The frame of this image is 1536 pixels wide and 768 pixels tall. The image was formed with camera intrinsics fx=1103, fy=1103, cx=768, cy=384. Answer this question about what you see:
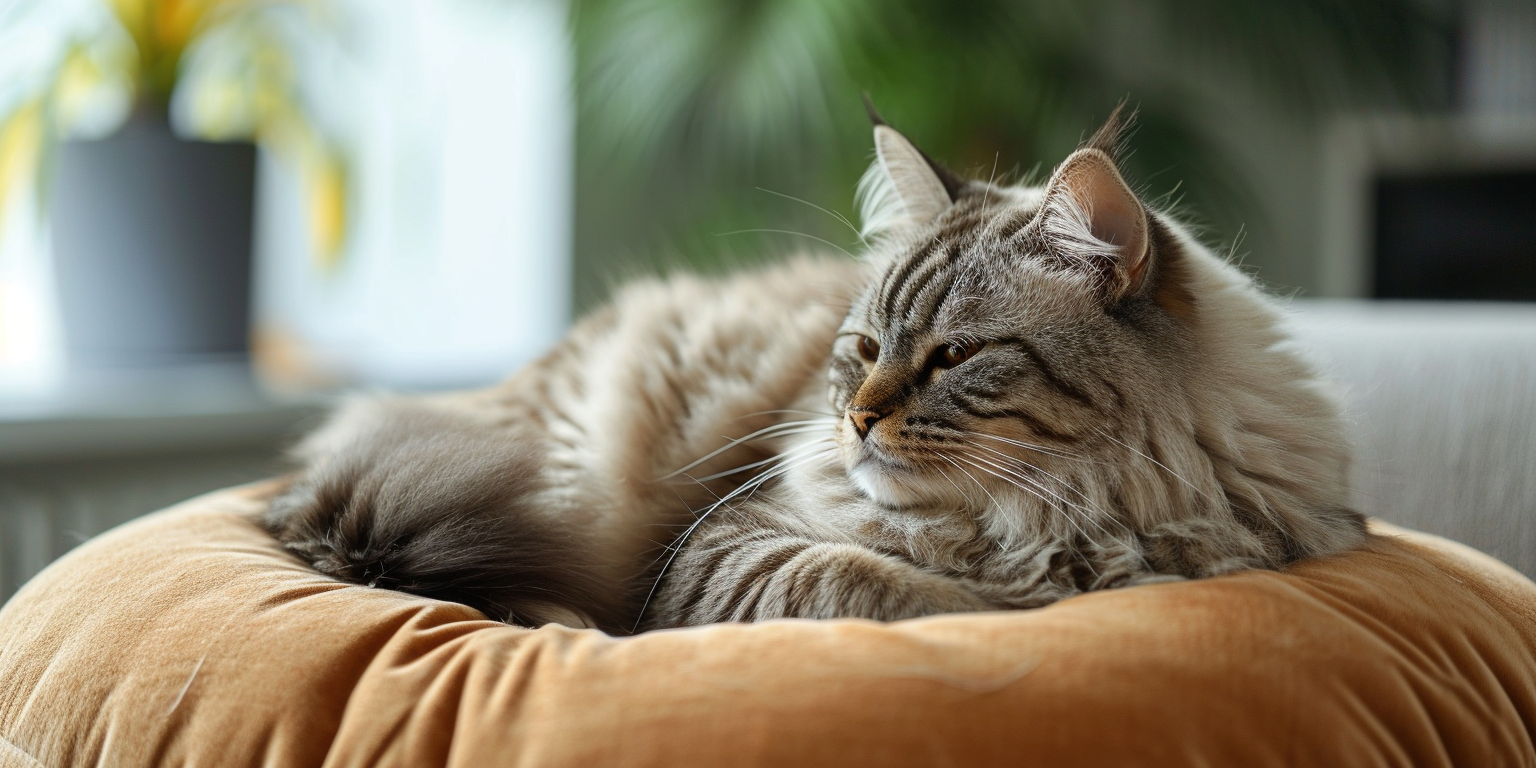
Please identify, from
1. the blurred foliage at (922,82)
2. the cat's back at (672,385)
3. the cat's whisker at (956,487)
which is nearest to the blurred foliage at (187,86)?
the blurred foliage at (922,82)

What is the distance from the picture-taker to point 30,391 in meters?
2.12

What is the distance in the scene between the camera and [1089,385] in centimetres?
101

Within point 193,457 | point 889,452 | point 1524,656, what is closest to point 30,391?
point 193,457

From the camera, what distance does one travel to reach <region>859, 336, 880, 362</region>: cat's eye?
1198mm

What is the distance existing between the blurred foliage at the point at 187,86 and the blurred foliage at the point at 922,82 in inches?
24.7

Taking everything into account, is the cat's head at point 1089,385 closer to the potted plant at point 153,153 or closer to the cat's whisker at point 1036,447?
the cat's whisker at point 1036,447

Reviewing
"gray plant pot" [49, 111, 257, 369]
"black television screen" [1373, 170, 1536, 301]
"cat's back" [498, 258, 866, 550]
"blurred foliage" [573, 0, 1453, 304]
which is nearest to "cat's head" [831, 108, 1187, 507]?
"cat's back" [498, 258, 866, 550]

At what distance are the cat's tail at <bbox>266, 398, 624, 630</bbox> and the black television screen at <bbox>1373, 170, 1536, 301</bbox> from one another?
3.28 meters

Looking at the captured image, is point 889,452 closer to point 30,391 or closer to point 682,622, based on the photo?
point 682,622

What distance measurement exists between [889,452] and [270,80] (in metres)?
1.87

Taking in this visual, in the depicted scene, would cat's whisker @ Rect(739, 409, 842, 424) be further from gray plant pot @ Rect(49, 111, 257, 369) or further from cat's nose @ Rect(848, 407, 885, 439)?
gray plant pot @ Rect(49, 111, 257, 369)

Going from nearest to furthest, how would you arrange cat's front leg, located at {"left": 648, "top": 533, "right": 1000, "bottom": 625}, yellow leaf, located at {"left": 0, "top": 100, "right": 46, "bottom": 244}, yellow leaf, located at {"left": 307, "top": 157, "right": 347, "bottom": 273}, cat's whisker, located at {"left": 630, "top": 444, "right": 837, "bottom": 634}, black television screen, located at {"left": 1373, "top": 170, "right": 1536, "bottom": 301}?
cat's front leg, located at {"left": 648, "top": 533, "right": 1000, "bottom": 625}
cat's whisker, located at {"left": 630, "top": 444, "right": 837, "bottom": 634}
yellow leaf, located at {"left": 0, "top": 100, "right": 46, "bottom": 244}
yellow leaf, located at {"left": 307, "top": 157, "right": 347, "bottom": 273}
black television screen, located at {"left": 1373, "top": 170, "right": 1536, "bottom": 301}

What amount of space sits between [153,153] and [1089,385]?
6.37 feet

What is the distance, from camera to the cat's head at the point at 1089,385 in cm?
102
